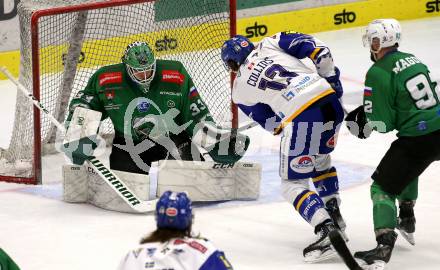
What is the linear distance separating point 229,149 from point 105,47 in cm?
159

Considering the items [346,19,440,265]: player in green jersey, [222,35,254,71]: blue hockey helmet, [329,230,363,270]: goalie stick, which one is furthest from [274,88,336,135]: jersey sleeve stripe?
[329,230,363,270]: goalie stick

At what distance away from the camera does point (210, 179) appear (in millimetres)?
6766

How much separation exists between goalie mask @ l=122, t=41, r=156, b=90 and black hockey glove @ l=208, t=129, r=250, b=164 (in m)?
0.55

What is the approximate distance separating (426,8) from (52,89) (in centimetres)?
477

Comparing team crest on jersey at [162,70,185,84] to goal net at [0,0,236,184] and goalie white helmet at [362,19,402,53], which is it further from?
goalie white helmet at [362,19,402,53]

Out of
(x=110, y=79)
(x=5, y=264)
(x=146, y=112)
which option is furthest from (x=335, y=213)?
(x=5, y=264)

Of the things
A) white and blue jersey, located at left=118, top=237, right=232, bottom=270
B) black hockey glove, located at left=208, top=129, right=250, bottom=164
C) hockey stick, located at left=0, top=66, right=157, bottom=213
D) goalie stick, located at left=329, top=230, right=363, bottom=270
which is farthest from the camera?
black hockey glove, located at left=208, top=129, right=250, bottom=164

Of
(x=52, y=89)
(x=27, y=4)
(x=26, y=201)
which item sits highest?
(x=27, y=4)

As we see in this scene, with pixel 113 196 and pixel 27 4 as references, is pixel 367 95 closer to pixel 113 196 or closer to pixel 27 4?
pixel 113 196

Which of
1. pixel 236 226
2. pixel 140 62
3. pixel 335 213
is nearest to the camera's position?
pixel 335 213

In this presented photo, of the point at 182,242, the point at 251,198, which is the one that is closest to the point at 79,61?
the point at 251,198

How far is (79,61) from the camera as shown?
7898mm

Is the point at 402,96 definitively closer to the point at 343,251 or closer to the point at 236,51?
the point at 343,251

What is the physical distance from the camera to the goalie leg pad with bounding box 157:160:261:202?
22.1 feet
